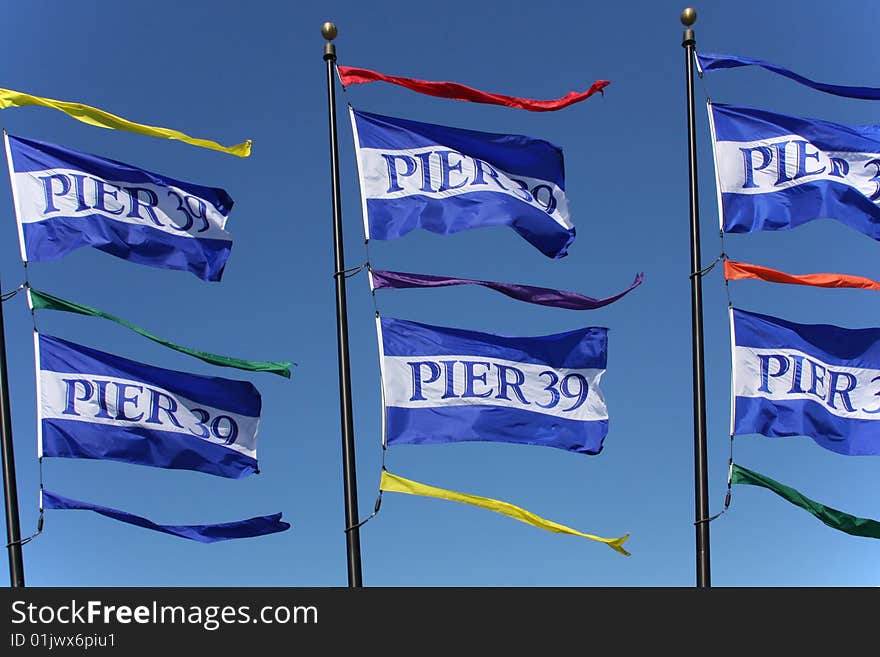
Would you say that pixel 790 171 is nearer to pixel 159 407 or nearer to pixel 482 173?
pixel 482 173

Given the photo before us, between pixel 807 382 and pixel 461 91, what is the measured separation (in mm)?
6795

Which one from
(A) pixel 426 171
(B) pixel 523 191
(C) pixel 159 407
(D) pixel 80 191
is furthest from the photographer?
(B) pixel 523 191

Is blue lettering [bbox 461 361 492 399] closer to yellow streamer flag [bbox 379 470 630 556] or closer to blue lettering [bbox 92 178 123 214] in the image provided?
yellow streamer flag [bbox 379 470 630 556]

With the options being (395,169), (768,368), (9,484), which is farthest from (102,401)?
(768,368)

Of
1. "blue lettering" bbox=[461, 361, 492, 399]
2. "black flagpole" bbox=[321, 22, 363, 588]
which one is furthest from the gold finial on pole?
"blue lettering" bbox=[461, 361, 492, 399]

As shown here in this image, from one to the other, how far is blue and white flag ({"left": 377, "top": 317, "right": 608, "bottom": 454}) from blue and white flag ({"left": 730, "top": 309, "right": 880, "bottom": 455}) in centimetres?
219

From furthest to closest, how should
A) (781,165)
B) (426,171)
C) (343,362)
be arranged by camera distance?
(781,165) < (426,171) < (343,362)

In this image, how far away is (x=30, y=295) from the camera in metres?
18.6

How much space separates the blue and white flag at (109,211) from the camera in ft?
62.8

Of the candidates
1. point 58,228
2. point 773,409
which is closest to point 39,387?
point 58,228

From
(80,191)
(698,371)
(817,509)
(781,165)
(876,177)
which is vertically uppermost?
(80,191)

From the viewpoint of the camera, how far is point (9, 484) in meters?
17.1
